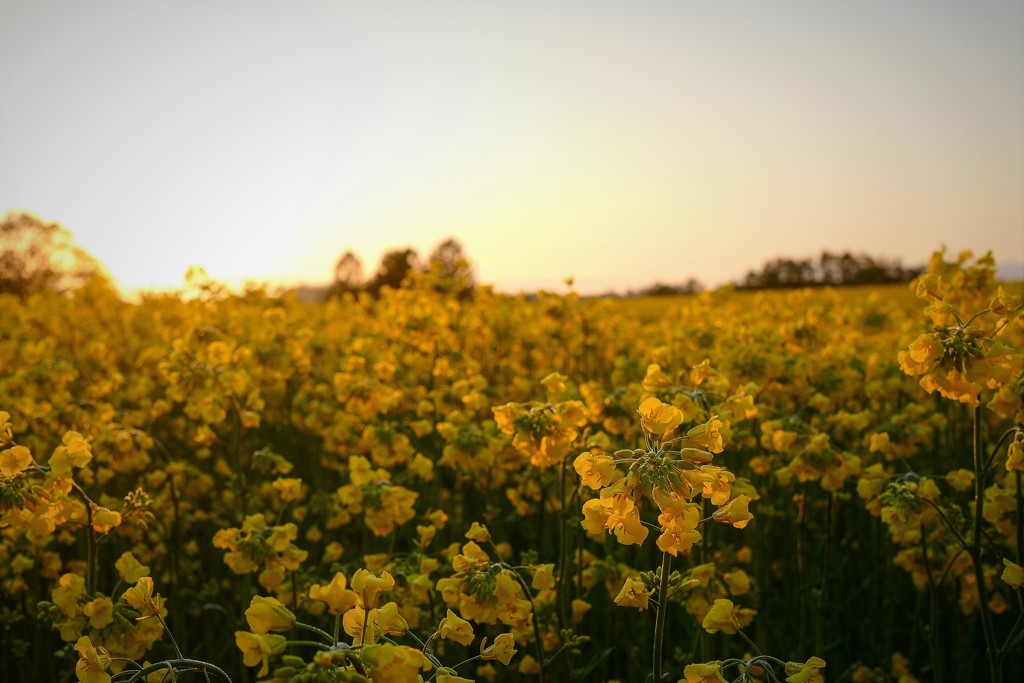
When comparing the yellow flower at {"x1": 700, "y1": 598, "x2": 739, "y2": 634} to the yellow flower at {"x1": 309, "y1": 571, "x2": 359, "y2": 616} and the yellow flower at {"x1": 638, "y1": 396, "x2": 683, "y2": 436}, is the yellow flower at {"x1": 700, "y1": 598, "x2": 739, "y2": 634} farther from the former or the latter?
the yellow flower at {"x1": 309, "y1": 571, "x2": 359, "y2": 616}

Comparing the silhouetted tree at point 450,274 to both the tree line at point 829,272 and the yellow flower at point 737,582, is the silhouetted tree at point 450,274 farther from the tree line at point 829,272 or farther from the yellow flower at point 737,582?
the tree line at point 829,272

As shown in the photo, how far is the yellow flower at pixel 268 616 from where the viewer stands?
1.47m

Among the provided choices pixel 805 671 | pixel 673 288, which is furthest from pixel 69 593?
pixel 673 288

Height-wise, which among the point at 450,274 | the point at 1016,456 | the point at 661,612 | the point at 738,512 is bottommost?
the point at 661,612

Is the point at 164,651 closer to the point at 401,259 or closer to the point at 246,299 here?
the point at 246,299

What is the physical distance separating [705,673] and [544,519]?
2702mm

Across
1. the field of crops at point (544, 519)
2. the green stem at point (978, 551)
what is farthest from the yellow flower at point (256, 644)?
the green stem at point (978, 551)

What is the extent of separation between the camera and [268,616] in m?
1.49

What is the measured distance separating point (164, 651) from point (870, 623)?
13.5 ft

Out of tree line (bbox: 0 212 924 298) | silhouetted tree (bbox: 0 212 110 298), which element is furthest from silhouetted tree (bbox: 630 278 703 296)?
silhouetted tree (bbox: 0 212 110 298)

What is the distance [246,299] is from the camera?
10.3 metres

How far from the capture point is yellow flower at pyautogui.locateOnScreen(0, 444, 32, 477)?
2.13 meters

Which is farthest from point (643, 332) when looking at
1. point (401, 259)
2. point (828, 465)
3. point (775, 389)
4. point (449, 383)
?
point (401, 259)

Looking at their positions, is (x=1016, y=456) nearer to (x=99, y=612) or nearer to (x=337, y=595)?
(x=337, y=595)
